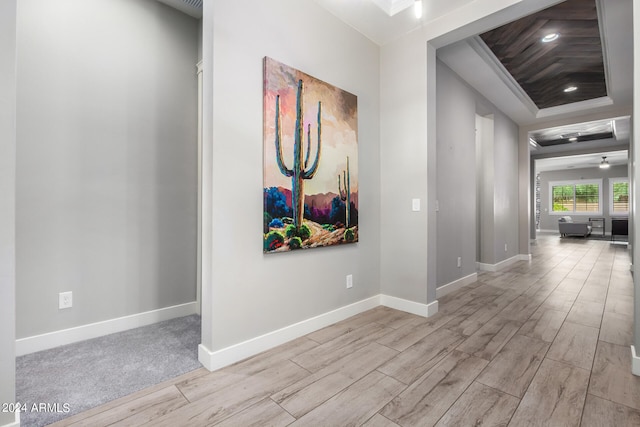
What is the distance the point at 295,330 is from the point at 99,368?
1.29 metres

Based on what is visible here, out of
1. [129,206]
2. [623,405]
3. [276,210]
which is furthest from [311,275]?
[623,405]

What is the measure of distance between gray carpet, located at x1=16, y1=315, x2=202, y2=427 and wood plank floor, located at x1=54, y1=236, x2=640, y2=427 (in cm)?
11

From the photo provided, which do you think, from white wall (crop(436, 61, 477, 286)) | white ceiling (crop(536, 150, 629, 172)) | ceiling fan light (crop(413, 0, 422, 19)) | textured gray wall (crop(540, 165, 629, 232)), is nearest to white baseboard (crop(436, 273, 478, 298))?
white wall (crop(436, 61, 477, 286))

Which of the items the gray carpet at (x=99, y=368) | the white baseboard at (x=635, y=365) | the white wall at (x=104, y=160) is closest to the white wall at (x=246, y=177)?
the gray carpet at (x=99, y=368)

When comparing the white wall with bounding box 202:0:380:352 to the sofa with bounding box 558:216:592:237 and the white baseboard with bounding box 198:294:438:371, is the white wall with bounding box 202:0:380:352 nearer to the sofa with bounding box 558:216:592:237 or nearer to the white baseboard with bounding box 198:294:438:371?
the white baseboard with bounding box 198:294:438:371

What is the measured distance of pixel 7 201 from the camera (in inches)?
48.1

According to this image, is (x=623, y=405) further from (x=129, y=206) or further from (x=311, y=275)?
(x=129, y=206)

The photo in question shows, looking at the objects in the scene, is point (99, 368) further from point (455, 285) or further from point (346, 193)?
point (455, 285)

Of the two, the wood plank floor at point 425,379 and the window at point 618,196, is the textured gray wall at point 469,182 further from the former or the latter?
the window at point 618,196

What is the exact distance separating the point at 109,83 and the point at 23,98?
0.56 metres

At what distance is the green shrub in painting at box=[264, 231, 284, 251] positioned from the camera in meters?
2.11


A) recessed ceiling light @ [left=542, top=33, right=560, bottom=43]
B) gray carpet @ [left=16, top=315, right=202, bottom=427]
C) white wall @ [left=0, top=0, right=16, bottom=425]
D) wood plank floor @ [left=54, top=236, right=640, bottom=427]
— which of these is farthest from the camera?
recessed ceiling light @ [left=542, top=33, right=560, bottom=43]

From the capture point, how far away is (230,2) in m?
1.94

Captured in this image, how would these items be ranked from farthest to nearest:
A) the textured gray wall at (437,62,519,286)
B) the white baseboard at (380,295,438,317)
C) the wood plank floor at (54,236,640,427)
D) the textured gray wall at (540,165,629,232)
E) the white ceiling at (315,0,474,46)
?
the textured gray wall at (540,165,629,232) < the textured gray wall at (437,62,519,286) < the white baseboard at (380,295,438,317) < the white ceiling at (315,0,474,46) < the wood plank floor at (54,236,640,427)
